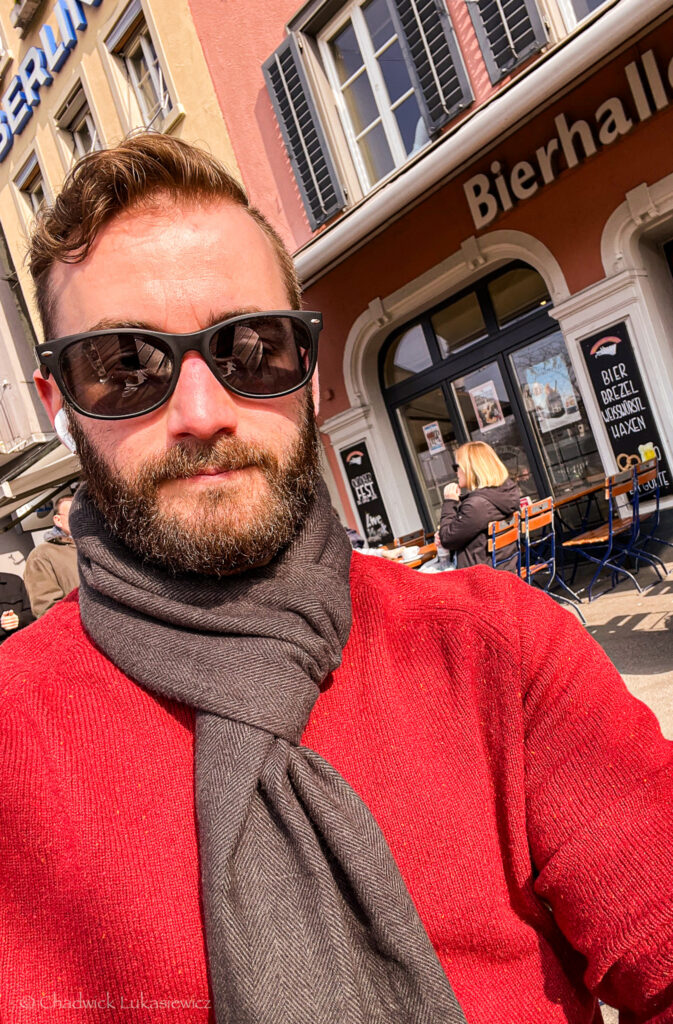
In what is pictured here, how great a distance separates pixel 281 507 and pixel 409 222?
24.7ft

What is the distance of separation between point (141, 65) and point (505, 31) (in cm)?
585

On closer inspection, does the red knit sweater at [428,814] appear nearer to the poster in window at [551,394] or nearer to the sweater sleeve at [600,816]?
the sweater sleeve at [600,816]

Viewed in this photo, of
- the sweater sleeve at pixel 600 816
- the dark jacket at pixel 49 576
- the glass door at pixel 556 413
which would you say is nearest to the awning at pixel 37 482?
the dark jacket at pixel 49 576

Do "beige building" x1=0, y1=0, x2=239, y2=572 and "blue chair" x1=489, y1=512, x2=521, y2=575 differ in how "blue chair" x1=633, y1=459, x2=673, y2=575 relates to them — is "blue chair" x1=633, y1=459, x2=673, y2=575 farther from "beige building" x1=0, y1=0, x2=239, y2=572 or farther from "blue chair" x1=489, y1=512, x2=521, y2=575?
"beige building" x1=0, y1=0, x2=239, y2=572

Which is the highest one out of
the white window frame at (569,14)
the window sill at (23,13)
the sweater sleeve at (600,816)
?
the window sill at (23,13)

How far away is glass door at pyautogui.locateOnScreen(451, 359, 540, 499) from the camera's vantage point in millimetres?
7883

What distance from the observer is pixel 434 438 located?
873cm

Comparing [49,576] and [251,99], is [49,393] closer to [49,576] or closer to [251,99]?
[49,576]

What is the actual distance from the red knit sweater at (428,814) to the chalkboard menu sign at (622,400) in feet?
18.9

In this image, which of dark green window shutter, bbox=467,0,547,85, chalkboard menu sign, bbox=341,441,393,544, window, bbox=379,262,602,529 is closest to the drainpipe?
dark green window shutter, bbox=467,0,547,85

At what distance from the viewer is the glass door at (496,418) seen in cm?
788

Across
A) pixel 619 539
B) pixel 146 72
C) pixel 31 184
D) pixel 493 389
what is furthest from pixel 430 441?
pixel 31 184

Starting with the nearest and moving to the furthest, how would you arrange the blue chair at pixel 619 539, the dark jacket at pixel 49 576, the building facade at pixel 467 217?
the dark jacket at pixel 49 576
the blue chair at pixel 619 539
the building facade at pixel 467 217

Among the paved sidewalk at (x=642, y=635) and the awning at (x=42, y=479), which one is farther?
the awning at (x=42, y=479)
